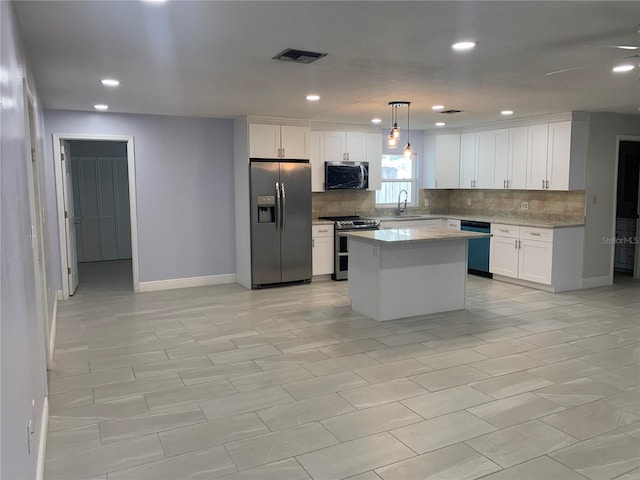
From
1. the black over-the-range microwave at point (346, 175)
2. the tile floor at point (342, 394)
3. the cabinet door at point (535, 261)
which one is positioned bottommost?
the tile floor at point (342, 394)

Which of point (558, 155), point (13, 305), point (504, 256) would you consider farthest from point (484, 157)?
point (13, 305)

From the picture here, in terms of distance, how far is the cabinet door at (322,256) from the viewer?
7305 millimetres

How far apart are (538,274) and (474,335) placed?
8.16 ft

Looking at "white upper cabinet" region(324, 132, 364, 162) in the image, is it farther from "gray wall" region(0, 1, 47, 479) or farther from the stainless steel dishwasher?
"gray wall" region(0, 1, 47, 479)

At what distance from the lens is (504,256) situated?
7.20 meters

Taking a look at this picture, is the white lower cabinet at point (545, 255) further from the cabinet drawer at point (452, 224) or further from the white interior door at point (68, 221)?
the white interior door at point (68, 221)

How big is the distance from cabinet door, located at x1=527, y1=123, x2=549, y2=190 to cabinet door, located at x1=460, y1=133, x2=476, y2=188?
1143mm

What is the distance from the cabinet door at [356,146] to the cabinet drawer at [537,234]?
271 cm

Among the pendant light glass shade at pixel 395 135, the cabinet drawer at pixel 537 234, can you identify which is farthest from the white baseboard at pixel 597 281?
the pendant light glass shade at pixel 395 135

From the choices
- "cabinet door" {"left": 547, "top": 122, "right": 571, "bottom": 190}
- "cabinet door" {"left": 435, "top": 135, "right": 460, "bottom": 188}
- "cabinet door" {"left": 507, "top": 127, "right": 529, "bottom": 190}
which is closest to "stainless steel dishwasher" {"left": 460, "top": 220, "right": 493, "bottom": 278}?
"cabinet door" {"left": 507, "top": 127, "right": 529, "bottom": 190}

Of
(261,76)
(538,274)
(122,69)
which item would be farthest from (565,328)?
(122,69)

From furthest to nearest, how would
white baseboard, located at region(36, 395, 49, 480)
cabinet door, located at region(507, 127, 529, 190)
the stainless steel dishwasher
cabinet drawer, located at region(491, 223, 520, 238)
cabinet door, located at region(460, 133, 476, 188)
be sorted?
cabinet door, located at region(460, 133, 476, 188) → the stainless steel dishwasher → cabinet door, located at region(507, 127, 529, 190) → cabinet drawer, located at region(491, 223, 520, 238) → white baseboard, located at region(36, 395, 49, 480)

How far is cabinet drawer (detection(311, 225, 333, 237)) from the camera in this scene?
7.26 meters

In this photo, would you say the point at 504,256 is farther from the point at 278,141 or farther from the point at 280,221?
the point at 278,141
